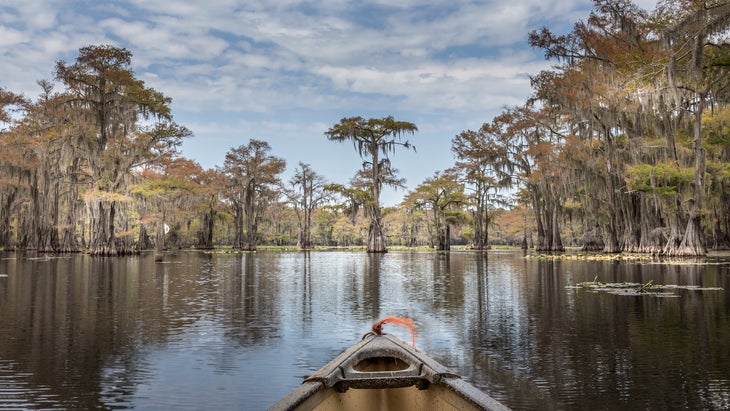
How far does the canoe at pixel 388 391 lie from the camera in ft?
12.2

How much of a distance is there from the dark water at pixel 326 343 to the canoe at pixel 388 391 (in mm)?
1471

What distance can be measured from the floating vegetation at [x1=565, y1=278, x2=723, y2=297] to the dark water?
470 mm

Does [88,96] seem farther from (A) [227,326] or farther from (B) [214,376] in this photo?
(B) [214,376]

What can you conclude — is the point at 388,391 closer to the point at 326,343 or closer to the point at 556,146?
the point at 326,343

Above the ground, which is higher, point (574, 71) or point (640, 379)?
point (574, 71)

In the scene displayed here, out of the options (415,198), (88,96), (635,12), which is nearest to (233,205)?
(415,198)

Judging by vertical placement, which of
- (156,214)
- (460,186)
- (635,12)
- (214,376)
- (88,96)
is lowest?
(214,376)

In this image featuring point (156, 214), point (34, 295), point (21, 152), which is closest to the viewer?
point (34, 295)

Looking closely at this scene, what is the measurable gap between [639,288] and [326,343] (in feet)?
34.7

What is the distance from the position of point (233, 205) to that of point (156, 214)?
84.5 feet

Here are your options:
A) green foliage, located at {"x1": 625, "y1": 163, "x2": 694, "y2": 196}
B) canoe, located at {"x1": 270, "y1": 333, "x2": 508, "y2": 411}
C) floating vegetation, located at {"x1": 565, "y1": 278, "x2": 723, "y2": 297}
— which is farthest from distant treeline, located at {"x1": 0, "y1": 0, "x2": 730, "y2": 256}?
canoe, located at {"x1": 270, "y1": 333, "x2": 508, "y2": 411}

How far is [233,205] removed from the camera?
2520 inches

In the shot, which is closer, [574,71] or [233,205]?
[574,71]

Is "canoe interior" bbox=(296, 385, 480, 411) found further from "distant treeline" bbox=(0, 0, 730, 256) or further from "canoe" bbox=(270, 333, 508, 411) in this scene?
"distant treeline" bbox=(0, 0, 730, 256)
